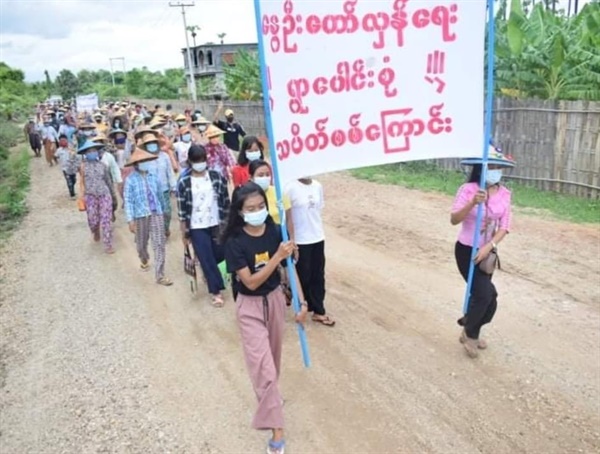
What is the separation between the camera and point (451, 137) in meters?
3.88

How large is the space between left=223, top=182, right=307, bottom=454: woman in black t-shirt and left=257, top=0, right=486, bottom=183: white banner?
424mm

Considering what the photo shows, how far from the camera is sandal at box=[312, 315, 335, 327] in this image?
528 centimetres

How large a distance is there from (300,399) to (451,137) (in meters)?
2.21

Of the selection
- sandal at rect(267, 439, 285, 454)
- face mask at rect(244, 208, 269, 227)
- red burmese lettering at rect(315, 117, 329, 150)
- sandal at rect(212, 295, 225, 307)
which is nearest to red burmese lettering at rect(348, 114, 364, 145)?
red burmese lettering at rect(315, 117, 329, 150)

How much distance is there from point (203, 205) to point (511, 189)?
7425mm

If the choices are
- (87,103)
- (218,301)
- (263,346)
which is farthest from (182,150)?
(87,103)

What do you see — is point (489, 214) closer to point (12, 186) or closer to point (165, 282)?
point (165, 282)

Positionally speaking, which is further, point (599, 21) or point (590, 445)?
point (599, 21)

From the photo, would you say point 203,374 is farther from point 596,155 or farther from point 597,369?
point 596,155

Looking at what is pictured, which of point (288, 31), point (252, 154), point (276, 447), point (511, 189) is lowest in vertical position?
point (511, 189)

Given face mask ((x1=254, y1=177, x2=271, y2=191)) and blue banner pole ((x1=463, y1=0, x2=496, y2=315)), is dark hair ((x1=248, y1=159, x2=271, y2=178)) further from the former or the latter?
blue banner pole ((x1=463, y1=0, x2=496, y2=315))

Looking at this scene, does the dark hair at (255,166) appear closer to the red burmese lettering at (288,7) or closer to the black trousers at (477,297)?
the red burmese lettering at (288,7)

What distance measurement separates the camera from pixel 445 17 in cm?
370

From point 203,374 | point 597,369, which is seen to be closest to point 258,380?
point 203,374
